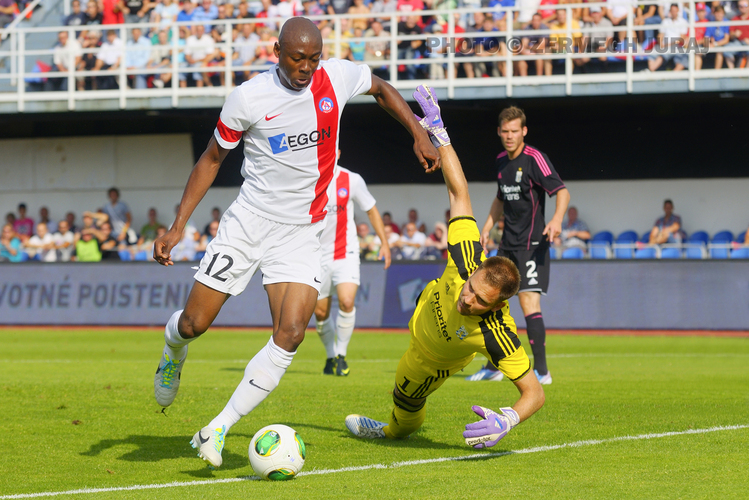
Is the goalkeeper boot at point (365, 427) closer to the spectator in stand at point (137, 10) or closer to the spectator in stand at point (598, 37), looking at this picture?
the spectator in stand at point (598, 37)

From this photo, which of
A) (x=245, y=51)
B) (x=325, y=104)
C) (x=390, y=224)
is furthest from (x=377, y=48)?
(x=325, y=104)

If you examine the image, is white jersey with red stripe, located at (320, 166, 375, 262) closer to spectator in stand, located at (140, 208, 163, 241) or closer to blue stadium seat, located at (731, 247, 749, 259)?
blue stadium seat, located at (731, 247, 749, 259)

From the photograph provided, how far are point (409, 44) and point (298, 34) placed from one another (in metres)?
14.5

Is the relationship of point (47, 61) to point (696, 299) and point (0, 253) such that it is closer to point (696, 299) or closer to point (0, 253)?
point (0, 253)

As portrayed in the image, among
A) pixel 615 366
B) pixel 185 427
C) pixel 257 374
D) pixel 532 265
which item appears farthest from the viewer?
pixel 615 366

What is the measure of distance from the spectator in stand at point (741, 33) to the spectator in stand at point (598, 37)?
2.33 m

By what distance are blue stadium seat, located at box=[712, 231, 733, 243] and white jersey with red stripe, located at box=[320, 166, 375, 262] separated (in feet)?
37.8

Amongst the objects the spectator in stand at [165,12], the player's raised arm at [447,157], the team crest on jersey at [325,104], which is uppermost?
the spectator in stand at [165,12]

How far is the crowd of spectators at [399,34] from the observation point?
1761cm

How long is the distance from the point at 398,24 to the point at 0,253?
10.7 metres

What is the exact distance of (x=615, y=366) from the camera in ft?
35.6

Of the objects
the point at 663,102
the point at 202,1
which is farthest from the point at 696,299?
the point at 202,1

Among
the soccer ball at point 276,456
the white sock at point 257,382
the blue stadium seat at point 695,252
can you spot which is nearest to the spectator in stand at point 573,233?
the blue stadium seat at point 695,252

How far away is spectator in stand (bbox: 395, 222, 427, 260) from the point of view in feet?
60.7
